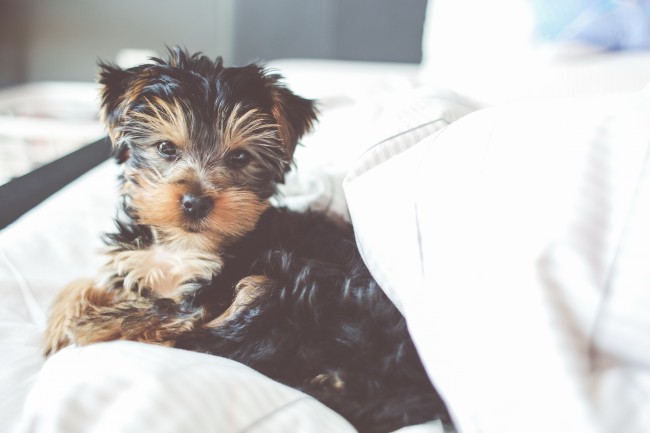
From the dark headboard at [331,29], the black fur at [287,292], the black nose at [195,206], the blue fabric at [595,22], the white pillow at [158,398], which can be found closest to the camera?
the white pillow at [158,398]

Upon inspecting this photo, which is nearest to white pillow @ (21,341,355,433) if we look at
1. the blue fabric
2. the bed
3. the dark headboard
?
the bed

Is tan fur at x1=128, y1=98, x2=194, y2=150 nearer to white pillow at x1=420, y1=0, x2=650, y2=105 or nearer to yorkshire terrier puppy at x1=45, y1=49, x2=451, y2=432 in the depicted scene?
yorkshire terrier puppy at x1=45, y1=49, x2=451, y2=432

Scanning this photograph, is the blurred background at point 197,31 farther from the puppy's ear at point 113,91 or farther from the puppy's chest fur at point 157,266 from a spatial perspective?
the puppy's chest fur at point 157,266

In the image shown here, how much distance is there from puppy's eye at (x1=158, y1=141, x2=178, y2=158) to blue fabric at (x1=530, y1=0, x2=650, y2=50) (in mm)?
2058

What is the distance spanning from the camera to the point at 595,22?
262 centimetres

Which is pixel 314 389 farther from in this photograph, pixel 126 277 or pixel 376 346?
pixel 126 277

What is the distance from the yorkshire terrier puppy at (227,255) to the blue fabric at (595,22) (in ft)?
5.65

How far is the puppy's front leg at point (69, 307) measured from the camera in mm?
1218

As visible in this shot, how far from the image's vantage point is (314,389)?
3.32 ft

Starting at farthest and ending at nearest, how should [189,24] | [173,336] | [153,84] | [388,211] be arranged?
[189,24] < [153,84] < [173,336] < [388,211]

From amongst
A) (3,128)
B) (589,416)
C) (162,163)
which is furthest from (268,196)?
(3,128)

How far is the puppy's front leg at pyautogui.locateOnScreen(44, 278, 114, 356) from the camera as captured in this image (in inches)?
47.9

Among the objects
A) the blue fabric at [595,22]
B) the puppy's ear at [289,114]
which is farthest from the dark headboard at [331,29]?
the puppy's ear at [289,114]

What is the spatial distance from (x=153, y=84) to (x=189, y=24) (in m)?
3.47
